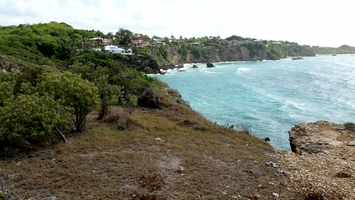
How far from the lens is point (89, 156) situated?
80.7ft

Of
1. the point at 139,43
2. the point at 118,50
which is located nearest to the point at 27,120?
the point at 118,50

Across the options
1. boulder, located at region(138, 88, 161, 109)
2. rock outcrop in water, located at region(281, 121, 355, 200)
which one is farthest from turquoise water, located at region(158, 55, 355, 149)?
boulder, located at region(138, 88, 161, 109)

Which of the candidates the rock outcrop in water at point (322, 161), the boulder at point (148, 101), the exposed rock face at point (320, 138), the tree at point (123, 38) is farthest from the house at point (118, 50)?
the rock outcrop in water at point (322, 161)

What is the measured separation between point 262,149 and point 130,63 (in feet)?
237

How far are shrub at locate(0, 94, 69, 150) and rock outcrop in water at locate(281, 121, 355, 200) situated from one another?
45.3 ft

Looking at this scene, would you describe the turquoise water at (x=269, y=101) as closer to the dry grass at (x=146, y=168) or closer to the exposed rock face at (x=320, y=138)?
the exposed rock face at (x=320, y=138)

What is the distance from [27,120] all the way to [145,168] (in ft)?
24.4

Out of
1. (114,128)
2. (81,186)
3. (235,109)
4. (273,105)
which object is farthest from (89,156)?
(273,105)

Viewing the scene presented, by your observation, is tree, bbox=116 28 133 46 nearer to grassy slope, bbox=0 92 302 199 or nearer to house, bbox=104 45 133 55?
house, bbox=104 45 133 55

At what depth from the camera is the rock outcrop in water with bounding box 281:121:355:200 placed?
21609 mm

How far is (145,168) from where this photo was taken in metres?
22.8

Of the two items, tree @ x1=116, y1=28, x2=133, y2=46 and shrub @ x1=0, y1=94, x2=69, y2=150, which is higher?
tree @ x1=116, y1=28, x2=133, y2=46

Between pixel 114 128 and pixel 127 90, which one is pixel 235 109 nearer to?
pixel 127 90

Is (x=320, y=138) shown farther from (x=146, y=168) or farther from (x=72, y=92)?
(x=72, y=92)
